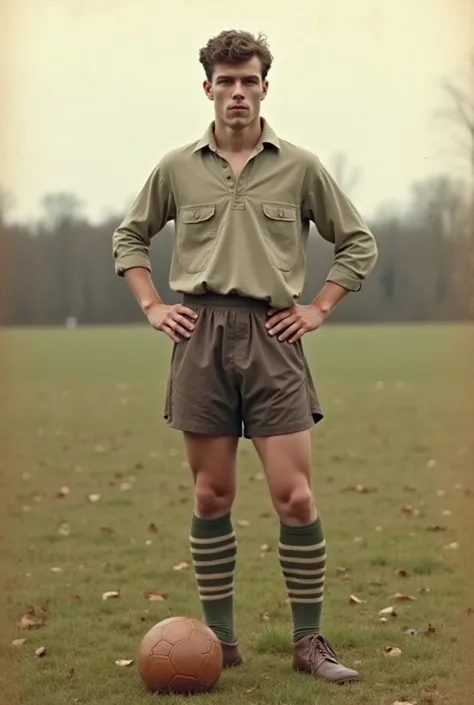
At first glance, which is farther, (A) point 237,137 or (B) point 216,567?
(B) point 216,567

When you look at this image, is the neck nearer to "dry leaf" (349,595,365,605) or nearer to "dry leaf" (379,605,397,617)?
"dry leaf" (379,605,397,617)

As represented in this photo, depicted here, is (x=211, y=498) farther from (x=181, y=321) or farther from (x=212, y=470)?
(x=181, y=321)

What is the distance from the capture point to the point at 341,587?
615 centimetres

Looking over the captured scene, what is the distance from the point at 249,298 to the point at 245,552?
10.2ft

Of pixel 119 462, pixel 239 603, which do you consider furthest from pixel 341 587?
pixel 119 462

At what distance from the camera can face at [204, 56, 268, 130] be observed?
4285 millimetres

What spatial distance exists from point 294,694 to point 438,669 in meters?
0.66

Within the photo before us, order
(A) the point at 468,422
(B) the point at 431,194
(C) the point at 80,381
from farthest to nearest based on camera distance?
(C) the point at 80,381 < (A) the point at 468,422 < (B) the point at 431,194

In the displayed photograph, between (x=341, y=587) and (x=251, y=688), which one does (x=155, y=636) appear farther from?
(x=341, y=587)

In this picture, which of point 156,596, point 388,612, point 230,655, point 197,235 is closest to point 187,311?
point 197,235

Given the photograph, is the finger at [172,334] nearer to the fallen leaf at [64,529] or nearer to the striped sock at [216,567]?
the striped sock at [216,567]

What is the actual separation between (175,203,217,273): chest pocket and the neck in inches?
9.8

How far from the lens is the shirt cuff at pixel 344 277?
14.8ft

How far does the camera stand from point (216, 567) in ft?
15.0
